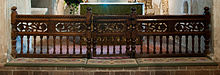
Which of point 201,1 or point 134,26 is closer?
point 134,26

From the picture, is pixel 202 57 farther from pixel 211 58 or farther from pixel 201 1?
pixel 201 1

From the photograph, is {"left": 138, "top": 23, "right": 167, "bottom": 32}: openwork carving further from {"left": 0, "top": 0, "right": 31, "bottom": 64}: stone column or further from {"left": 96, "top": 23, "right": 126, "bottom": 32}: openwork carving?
{"left": 0, "top": 0, "right": 31, "bottom": 64}: stone column

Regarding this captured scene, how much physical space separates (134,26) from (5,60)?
2154 millimetres

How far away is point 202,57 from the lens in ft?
13.3

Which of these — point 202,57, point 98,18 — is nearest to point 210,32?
point 202,57

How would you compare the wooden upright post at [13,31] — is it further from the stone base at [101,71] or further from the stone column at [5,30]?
the stone base at [101,71]

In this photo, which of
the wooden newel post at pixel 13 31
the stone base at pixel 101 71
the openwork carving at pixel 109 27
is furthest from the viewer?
the openwork carving at pixel 109 27

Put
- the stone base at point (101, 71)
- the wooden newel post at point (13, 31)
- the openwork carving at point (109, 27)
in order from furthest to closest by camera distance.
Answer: the openwork carving at point (109, 27) < the wooden newel post at point (13, 31) < the stone base at point (101, 71)

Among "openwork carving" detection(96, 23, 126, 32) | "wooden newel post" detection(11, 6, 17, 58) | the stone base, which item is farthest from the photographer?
"openwork carving" detection(96, 23, 126, 32)

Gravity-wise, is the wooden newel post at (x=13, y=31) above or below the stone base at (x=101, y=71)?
above

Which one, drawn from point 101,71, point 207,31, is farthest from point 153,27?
point 101,71

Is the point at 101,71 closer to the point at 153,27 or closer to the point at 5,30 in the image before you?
the point at 153,27

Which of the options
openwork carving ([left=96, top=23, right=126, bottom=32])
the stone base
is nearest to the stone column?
the stone base

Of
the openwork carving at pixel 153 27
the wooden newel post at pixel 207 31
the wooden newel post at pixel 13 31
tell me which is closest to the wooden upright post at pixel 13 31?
the wooden newel post at pixel 13 31
